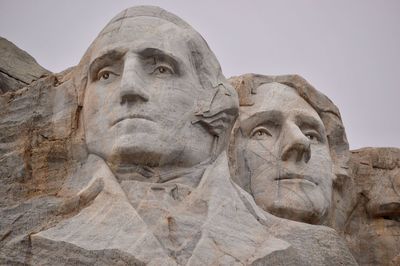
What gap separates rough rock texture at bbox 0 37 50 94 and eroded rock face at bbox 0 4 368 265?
1.35 metres

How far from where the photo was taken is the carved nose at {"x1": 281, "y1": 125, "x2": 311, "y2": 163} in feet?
30.8

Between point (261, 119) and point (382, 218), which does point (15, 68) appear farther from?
point (382, 218)

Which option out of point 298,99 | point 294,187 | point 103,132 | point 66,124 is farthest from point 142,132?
point 298,99

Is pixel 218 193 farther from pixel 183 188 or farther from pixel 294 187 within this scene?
pixel 294 187

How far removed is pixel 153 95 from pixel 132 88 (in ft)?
0.72

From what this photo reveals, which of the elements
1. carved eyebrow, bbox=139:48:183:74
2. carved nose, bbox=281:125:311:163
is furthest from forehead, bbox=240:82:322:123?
carved eyebrow, bbox=139:48:183:74

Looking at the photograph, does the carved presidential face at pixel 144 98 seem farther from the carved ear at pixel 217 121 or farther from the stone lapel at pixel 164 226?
the stone lapel at pixel 164 226

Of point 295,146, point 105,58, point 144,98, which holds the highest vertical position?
point 105,58

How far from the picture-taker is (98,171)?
8.12 metres

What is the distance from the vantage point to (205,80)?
8.80m

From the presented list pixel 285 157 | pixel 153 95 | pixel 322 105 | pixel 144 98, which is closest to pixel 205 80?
pixel 153 95

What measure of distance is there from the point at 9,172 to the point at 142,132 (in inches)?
52.6

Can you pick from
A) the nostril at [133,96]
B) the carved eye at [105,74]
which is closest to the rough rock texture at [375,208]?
the nostril at [133,96]

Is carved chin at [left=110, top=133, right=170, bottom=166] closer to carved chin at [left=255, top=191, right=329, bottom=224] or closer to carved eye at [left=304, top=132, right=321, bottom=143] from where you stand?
carved chin at [left=255, top=191, right=329, bottom=224]
